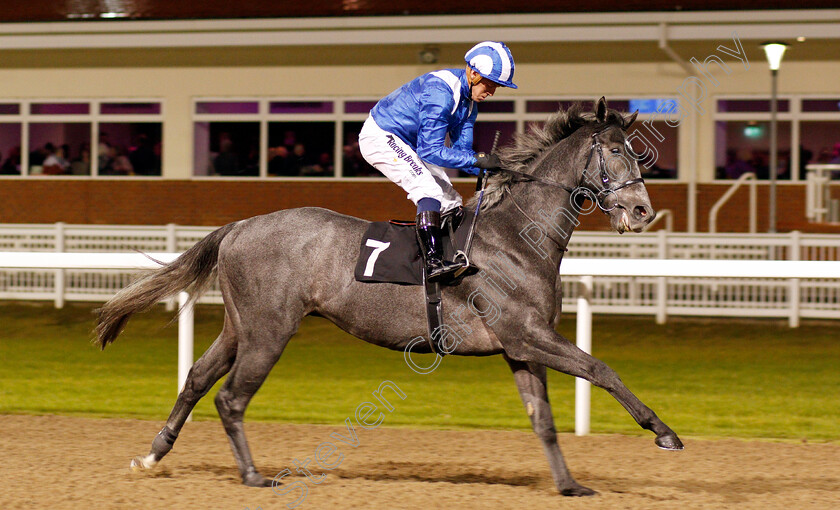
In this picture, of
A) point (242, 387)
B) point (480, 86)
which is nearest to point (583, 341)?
point (480, 86)

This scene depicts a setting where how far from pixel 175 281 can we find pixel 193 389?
1.70 feet

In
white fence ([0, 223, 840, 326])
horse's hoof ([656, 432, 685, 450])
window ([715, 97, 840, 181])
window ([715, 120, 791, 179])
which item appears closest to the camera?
horse's hoof ([656, 432, 685, 450])

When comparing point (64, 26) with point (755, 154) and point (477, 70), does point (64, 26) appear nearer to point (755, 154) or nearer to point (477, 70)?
point (755, 154)

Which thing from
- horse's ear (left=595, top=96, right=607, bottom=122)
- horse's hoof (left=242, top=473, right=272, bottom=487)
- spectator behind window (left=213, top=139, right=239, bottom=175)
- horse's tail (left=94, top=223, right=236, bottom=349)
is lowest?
horse's hoof (left=242, top=473, right=272, bottom=487)

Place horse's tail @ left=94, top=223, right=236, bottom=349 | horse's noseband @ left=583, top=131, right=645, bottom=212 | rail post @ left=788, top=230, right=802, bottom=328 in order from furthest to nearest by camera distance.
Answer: rail post @ left=788, top=230, right=802, bottom=328 < horse's tail @ left=94, top=223, right=236, bottom=349 < horse's noseband @ left=583, top=131, right=645, bottom=212

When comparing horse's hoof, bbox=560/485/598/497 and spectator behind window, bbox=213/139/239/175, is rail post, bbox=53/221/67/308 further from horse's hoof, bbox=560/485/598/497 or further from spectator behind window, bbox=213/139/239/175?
horse's hoof, bbox=560/485/598/497

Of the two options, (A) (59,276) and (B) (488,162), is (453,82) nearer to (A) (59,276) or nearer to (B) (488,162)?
(B) (488,162)

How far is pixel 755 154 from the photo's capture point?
1366 centimetres

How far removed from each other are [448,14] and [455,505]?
33.3ft

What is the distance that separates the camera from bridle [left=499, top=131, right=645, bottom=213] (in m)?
4.19

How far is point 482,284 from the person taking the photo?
4.28m

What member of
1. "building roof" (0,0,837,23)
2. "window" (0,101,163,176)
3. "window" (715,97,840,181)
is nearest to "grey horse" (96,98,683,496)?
"building roof" (0,0,837,23)

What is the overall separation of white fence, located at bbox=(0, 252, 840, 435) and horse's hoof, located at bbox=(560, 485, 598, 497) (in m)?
1.23

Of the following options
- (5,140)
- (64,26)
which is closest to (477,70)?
(64,26)
